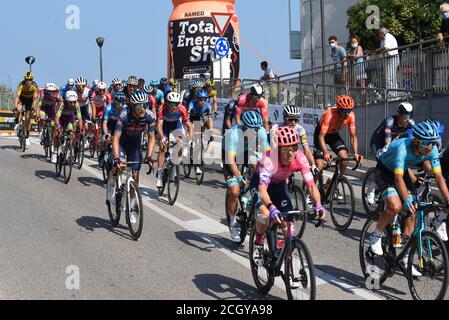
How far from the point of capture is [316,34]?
53031 millimetres

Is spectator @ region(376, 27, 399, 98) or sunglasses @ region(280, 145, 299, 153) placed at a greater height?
spectator @ region(376, 27, 399, 98)

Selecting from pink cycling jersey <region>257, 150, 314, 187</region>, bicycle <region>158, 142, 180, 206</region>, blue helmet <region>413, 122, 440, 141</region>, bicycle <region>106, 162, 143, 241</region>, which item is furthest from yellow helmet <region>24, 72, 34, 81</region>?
blue helmet <region>413, 122, 440, 141</region>

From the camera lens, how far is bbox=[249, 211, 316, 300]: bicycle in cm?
577

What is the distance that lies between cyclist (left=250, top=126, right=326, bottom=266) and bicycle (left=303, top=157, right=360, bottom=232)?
2.90 meters

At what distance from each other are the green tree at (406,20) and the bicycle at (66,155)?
877 inches

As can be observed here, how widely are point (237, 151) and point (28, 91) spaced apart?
10.5 m

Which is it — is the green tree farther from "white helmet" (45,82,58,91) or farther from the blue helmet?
the blue helmet

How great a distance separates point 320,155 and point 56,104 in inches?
320

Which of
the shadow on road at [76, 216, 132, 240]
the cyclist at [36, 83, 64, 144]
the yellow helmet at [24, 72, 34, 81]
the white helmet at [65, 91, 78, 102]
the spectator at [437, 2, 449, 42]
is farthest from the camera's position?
the yellow helmet at [24, 72, 34, 81]

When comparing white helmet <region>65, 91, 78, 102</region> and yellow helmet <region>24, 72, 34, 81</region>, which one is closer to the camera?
white helmet <region>65, 91, 78, 102</region>

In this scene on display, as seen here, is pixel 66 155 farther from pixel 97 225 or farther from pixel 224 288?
pixel 224 288

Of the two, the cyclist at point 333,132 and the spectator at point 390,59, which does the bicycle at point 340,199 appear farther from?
the spectator at point 390,59

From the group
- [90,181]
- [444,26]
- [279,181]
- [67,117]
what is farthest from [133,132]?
[444,26]
